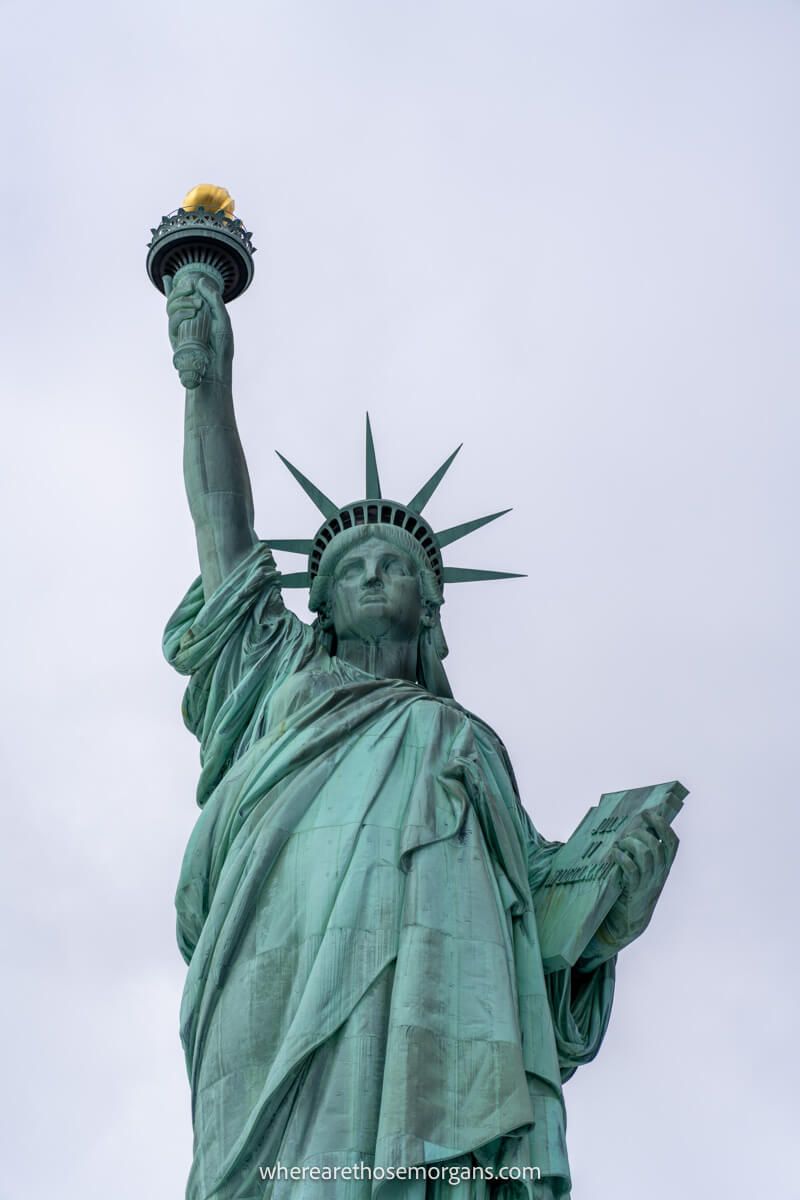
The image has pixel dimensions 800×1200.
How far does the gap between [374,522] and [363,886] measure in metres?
3.75

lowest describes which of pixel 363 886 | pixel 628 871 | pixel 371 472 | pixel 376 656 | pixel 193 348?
pixel 363 886

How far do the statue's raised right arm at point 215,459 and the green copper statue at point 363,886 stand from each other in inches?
0.9

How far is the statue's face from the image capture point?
1811 cm

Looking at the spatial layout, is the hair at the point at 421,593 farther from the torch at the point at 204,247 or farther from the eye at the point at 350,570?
the torch at the point at 204,247

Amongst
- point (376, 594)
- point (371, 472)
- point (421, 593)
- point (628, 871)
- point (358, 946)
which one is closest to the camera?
point (358, 946)

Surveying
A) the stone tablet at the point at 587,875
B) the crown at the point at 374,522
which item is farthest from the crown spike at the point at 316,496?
the stone tablet at the point at 587,875

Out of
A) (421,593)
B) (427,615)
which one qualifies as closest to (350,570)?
(421,593)

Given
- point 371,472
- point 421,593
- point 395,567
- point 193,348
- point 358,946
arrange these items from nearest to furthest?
point 358,946
point 395,567
point 421,593
point 193,348
point 371,472

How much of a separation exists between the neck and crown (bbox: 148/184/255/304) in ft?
11.2

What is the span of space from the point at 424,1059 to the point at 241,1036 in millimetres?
1242

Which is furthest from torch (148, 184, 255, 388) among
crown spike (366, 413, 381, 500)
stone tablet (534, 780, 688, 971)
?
stone tablet (534, 780, 688, 971)

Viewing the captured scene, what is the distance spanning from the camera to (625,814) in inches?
677

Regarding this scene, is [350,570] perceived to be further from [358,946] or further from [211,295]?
[358,946]

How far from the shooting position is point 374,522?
18.5 metres
